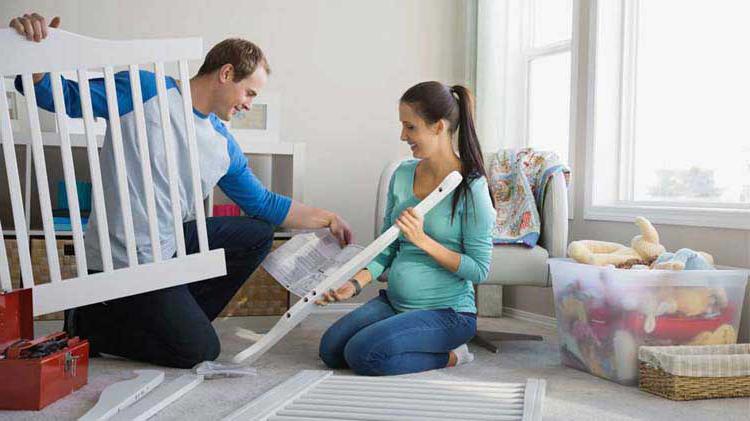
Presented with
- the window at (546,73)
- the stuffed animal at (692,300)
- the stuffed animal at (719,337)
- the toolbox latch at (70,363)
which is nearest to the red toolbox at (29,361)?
the toolbox latch at (70,363)

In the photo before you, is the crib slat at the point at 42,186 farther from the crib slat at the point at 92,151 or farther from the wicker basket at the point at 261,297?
the wicker basket at the point at 261,297

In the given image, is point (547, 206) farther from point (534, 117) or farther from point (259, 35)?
point (259, 35)

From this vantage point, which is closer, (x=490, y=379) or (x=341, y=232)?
(x=490, y=379)

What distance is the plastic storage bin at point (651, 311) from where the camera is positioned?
2.31 m

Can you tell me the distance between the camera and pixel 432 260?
2.53 m

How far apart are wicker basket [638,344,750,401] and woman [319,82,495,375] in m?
0.54

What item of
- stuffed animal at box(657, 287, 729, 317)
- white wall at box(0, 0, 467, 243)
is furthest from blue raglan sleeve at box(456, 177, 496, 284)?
white wall at box(0, 0, 467, 243)

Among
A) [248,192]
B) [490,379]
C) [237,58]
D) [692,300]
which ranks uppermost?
[237,58]

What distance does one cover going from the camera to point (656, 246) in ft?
8.52

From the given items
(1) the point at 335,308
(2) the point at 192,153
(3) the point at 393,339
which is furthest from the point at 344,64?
(2) the point at 192,153

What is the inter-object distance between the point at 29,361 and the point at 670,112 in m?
2.37

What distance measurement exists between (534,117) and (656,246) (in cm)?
141

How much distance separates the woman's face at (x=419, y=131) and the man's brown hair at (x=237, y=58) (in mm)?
444

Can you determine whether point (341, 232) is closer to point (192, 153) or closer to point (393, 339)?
point (393, 339)
